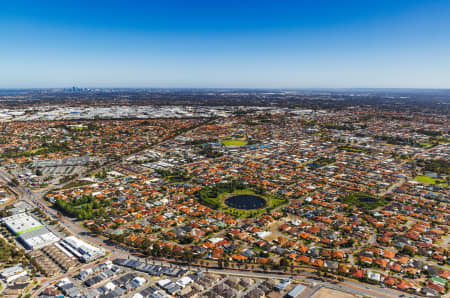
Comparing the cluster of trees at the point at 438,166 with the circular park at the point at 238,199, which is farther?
the cluster of trees at the point at 438,166

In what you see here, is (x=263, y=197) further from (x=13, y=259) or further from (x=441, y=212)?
(x=13, y=259)

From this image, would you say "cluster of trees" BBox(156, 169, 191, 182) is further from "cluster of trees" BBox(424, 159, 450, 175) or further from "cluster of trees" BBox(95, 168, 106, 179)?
"cluster of trees" BBox(424, 159, 450, 175)

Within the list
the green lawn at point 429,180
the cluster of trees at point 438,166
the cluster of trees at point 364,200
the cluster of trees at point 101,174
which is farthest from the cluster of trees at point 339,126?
the cluster of trees at point 101,174

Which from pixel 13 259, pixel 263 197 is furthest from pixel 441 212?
pixel 13 259

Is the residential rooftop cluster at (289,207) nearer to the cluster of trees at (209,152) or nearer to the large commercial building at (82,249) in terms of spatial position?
the cluster of trees at (209,152)

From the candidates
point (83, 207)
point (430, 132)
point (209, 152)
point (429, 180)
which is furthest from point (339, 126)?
point (83, 207)
